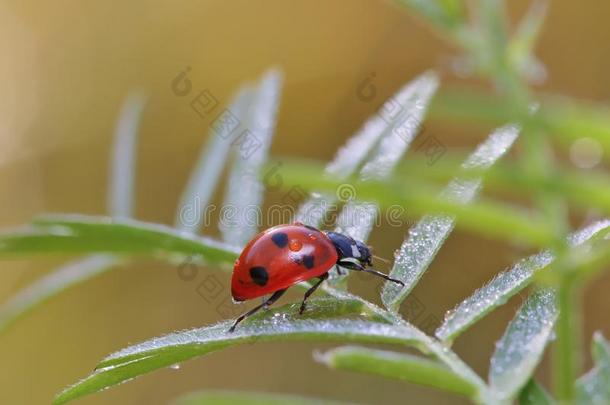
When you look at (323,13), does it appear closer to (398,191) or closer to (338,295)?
(338,295)

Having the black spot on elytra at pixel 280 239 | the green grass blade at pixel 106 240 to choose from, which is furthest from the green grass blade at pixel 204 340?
the black spot on elytra at pixel 280 239

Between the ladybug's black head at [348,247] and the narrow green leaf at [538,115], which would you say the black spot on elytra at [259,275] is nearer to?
the ladybug's black head at [348,247]

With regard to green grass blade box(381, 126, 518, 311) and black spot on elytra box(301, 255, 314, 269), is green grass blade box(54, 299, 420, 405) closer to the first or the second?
green grass blade box(381, 126, 518, 311)

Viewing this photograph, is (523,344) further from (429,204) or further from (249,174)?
(249,174)

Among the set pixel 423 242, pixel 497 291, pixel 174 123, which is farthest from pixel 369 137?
pixel 174 123

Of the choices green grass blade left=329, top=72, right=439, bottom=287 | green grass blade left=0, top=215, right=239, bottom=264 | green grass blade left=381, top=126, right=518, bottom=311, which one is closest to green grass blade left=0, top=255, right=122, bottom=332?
green grass blade left=0, top=215, right=239, bottom=264
